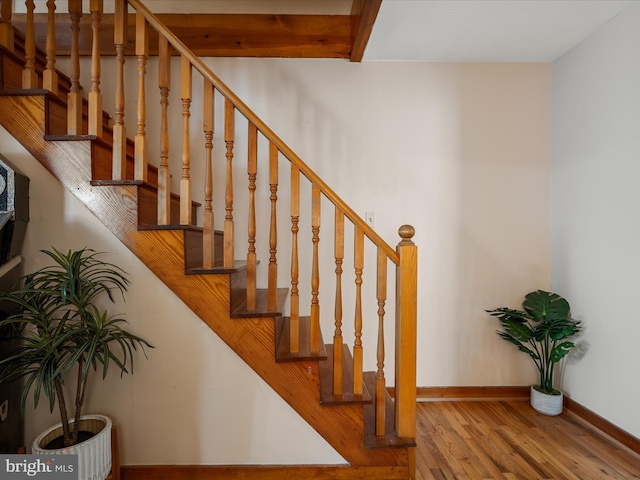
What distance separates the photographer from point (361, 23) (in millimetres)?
2025

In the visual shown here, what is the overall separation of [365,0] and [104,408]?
2543 millimetres

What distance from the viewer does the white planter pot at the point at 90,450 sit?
130 cm

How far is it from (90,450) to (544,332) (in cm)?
253

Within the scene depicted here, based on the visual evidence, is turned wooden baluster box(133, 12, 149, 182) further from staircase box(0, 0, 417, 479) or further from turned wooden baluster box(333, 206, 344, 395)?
turned wooden baluster box(333, 206, 344, 395)

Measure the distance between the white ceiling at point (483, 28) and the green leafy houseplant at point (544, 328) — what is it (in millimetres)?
1667

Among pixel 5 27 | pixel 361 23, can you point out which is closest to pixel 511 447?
pixel 361 23

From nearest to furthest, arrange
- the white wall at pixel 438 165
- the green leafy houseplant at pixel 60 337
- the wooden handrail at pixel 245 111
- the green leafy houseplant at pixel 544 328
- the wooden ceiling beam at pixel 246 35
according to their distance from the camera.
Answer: the green leafy houseplant at pixel 60 337 → the wooden handrail at pixel 245 111 → the green leafy houseplant at pixel 544 328 → the wooden ceiling beam at pixel 246 35 → the white wall at pixel 438 165

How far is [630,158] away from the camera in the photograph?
190cm

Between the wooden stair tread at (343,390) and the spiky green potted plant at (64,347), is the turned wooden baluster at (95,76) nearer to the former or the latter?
the spiky green potted plant at (64,347)

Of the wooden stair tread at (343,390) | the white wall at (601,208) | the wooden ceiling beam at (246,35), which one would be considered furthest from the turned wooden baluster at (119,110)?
the white wall at (601,208)

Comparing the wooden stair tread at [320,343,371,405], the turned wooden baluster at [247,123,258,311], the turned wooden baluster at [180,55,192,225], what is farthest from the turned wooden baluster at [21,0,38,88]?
the wooden stair tread at [320,343,371,405]

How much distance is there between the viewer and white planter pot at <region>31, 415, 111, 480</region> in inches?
51.3

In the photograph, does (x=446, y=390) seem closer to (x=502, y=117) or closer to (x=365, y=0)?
(x=502, y=117)

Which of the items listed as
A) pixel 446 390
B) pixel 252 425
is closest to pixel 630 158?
pixel 446 390
